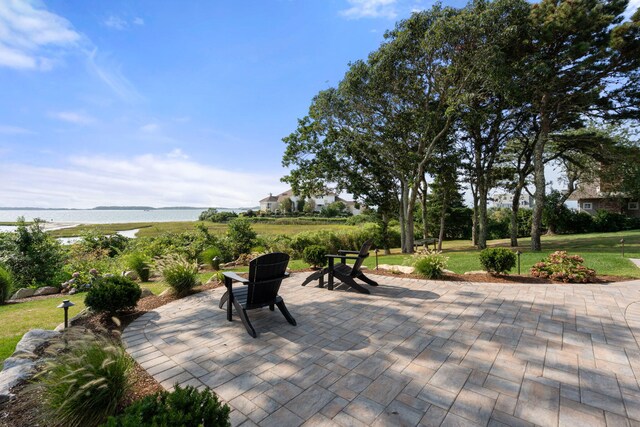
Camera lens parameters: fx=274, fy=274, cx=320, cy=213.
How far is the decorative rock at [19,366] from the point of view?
238 centimetres

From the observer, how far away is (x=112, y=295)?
416 cm

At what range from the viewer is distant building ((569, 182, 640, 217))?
24.1m

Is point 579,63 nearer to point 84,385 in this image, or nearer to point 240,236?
point 240,236

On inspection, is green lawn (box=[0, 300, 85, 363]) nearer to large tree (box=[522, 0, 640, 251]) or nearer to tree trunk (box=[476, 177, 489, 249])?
large tree (box=[522, 0, 640, 251])

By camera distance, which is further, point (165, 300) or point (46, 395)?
point (165, 300)

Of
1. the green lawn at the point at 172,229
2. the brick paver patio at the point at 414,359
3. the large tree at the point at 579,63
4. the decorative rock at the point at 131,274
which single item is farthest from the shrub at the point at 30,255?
the large tree at the point at 579,63

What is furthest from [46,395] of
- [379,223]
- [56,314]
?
[379,223]

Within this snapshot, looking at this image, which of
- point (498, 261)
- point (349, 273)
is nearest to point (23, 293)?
point (349, 273)

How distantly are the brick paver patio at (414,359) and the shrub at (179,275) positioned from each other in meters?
0.63

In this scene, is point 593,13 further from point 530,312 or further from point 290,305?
point 290,305

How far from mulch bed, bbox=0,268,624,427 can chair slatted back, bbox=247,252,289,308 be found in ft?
4.83

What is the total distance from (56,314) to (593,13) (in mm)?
19266

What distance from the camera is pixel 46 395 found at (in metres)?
2.01

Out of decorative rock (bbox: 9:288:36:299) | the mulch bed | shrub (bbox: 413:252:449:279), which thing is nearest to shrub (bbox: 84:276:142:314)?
the mulch bed
